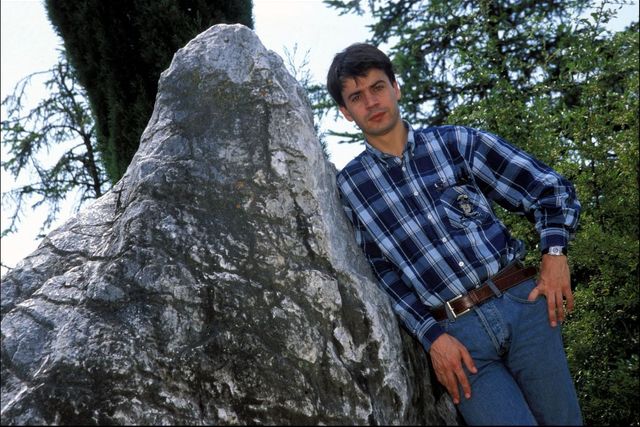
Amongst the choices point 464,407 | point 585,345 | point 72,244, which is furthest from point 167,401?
point 585,345

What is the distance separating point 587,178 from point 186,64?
266 cm

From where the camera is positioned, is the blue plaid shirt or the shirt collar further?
the shirt collar

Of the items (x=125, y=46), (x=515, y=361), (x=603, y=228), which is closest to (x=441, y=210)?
(x=515, y=361)

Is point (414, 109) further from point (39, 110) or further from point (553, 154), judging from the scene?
point (553, 154)

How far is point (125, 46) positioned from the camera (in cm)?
601

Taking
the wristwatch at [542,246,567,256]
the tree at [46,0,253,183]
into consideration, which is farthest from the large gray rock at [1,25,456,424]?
the tree at [46,0,253,183]

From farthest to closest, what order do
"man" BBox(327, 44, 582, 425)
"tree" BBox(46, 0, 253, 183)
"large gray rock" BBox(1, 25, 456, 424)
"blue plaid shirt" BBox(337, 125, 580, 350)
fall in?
"tree" BBox(46, 0, 253, 183), "blue plaid shirt" BBox(337, 125, 580, 350), "man" BBox(327, 44, 582, 425), "large gray rock" BBox(1, 25, 456, 424)

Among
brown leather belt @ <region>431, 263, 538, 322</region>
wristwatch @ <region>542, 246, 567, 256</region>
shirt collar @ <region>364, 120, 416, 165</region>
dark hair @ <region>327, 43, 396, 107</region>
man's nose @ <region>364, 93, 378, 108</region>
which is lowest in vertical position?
brown leather belt @ <region>431, 263, 538, 322</region>

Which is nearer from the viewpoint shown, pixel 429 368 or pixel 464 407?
pixel 464 407

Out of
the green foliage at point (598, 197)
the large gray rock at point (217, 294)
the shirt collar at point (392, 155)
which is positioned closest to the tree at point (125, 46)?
the green foliage at point (598, 197)

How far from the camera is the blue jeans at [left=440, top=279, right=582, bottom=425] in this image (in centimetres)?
261

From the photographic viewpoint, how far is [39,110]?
1034 cm

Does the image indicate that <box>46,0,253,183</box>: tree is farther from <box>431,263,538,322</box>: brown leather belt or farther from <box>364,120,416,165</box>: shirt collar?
<box>431,263,538,322</box>: brown leather belt

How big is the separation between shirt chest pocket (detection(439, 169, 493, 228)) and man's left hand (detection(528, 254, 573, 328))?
28 cm
